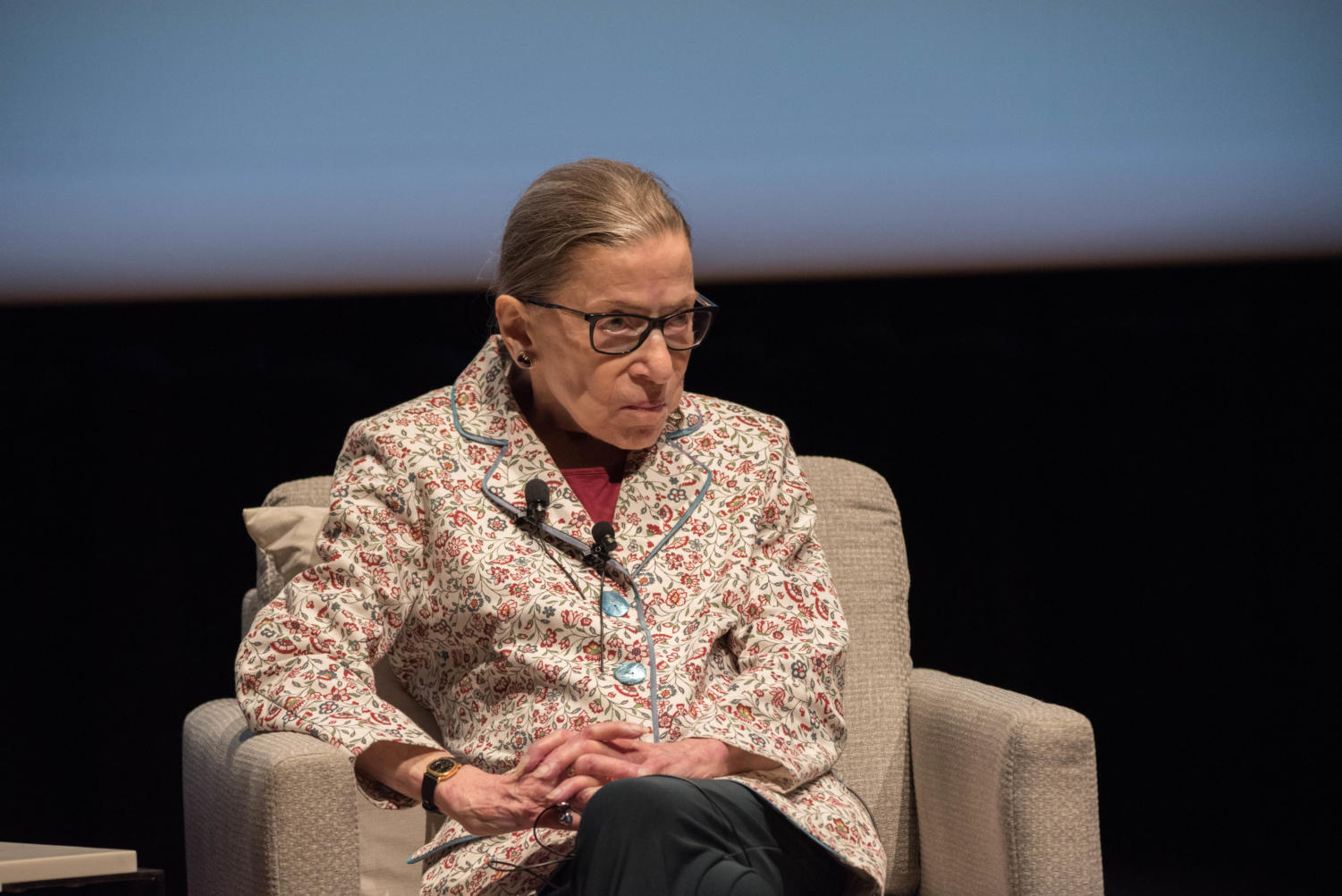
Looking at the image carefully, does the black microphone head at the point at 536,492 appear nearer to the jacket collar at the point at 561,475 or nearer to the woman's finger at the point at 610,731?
the jacket collar at the point at 561,475

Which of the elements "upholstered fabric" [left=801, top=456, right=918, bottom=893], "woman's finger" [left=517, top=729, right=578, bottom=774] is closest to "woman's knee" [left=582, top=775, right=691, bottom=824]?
"woman's finger" [left=517, top=729, right=578, bottom=774]

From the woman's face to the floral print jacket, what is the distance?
0.26 feet

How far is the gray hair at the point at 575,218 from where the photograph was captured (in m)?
1.67

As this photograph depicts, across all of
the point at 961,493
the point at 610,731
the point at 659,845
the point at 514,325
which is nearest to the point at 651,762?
the point at 610,731

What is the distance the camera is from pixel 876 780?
1881 millimetres

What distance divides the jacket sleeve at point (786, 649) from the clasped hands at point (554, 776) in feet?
0.34

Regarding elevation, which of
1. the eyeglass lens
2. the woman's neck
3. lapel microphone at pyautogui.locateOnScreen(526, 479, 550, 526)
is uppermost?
the eyeglass lens

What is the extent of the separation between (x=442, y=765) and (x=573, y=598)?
249 mm

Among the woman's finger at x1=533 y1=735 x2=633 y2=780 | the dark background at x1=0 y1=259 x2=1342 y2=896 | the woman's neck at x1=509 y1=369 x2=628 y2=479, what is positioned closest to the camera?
the woman's finger at x1=533 y1=735 x2=633 y2=780

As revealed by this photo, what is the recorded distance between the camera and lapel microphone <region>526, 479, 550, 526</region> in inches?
65.5

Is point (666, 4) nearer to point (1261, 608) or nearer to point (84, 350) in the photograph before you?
point (84, 350)

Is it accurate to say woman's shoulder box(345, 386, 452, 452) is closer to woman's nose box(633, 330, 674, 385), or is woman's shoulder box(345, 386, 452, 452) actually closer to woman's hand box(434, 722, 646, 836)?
woman's nose box(633, 330, 674, 385)

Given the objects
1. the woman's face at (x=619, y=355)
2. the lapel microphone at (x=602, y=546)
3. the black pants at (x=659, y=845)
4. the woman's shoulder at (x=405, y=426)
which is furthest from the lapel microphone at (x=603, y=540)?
the black pants at (x=659, y=845)

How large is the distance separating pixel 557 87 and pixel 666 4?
10.5 inches
